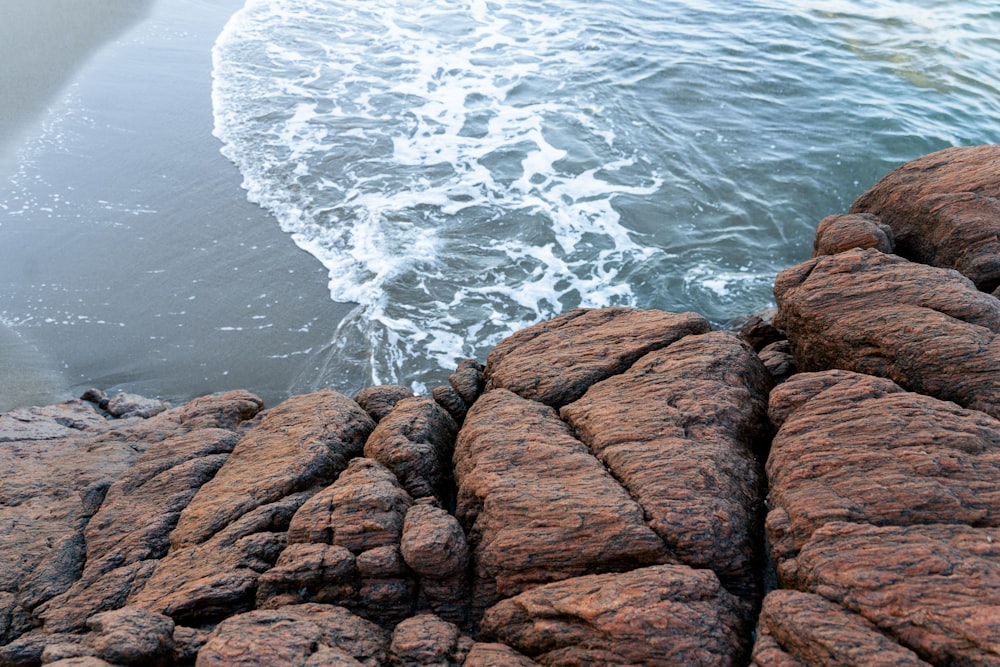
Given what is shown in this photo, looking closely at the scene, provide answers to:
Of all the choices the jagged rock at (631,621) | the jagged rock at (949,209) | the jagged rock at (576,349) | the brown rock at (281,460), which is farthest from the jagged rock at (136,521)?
the jagged rock at (949,209)

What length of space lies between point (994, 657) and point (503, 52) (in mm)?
24890

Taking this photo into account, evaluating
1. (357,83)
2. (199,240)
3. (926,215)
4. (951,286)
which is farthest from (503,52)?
(951,286)

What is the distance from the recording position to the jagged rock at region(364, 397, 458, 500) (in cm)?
863

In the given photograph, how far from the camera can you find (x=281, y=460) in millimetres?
8742

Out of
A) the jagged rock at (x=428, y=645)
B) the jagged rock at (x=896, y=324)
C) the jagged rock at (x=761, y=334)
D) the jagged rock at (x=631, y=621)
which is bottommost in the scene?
the jagged rock at (x=428, y=645)

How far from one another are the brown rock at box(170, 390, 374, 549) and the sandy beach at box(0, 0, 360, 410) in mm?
2795

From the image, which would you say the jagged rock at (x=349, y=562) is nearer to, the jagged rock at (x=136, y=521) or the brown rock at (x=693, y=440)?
the jagged rock at (x=136, y=521)

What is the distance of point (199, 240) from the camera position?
50.6ft

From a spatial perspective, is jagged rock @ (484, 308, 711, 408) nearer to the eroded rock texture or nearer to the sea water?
the eroded rock texture

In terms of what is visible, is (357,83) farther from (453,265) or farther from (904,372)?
(904,372)

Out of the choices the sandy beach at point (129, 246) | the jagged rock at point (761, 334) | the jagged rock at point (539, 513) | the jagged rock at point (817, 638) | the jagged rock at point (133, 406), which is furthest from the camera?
the sandy beach at point (129, 246)

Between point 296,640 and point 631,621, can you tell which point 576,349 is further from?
point 296,640

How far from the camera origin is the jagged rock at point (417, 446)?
28.3ft

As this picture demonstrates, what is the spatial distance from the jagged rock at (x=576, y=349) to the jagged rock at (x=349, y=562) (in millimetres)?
2753
